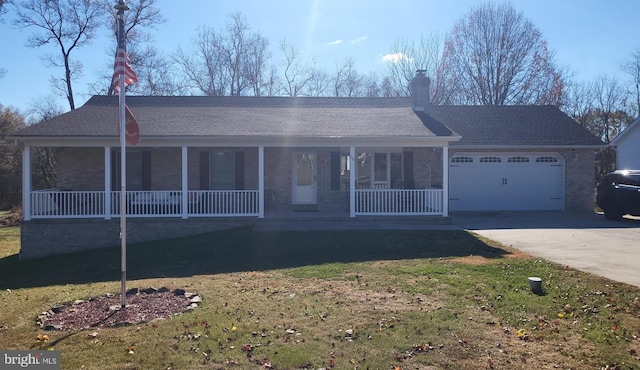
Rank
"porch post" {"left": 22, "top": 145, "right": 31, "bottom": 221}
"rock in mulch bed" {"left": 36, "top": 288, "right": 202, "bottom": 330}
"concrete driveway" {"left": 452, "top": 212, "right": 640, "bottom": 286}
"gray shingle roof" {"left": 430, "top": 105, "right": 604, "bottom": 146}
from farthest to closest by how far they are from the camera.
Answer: "gray shingle roof" {"left": 430, "top": 105, "right": 604, "bottom": 146} < "porch post" {"left": 22, "top": 145, "right": 31, "bottom": 221} < "concrete driveway" {"left": 452, "top": 212, "right": 640, "bottom": 286} < "rock in mulch bed" {"left": 36, "top": 288, "right": 202, "bottom": 330}

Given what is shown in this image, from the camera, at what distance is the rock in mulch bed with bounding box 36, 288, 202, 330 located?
5746 millimetres

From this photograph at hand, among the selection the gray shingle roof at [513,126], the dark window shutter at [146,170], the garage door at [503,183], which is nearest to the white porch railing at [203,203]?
the dark window shutter at [146,170]

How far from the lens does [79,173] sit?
51.6 ft

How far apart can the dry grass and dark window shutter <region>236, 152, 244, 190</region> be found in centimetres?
578

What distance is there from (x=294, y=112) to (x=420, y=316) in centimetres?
1251

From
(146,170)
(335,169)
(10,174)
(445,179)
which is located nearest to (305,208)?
(335,169)

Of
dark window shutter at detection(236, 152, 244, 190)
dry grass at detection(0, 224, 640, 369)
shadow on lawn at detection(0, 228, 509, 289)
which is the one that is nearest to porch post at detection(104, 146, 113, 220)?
shadow on lawn at detection(0, 228, 509, 289)

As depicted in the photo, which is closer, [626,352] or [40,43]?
[626,352]

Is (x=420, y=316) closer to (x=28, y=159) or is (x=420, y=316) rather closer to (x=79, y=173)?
(x=28, y=159)

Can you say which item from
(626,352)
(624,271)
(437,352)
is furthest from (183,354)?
(624,271)

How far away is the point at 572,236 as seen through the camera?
40.5 ft

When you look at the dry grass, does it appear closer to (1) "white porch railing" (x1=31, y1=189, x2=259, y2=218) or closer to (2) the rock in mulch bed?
(2) the rock in mulch bed

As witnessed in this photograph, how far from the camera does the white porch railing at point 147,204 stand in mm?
13719

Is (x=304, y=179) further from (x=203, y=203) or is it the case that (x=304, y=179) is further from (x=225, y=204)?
(x=203, y=203)
